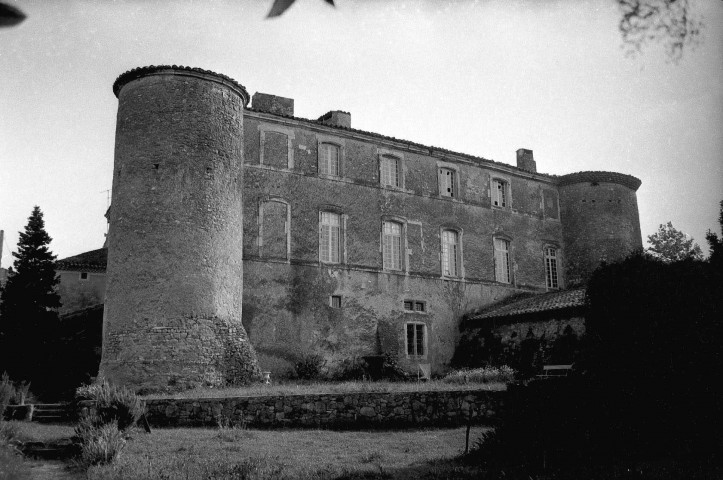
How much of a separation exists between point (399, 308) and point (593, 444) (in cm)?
1521

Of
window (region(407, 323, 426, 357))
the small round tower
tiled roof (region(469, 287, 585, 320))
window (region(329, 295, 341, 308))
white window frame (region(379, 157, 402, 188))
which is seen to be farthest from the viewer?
the small round tower

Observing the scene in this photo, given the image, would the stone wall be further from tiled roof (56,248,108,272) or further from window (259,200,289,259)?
tiled roof (56,248,108,272)

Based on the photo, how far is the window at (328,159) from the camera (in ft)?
80.7

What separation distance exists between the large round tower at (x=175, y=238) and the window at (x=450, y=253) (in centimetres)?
908

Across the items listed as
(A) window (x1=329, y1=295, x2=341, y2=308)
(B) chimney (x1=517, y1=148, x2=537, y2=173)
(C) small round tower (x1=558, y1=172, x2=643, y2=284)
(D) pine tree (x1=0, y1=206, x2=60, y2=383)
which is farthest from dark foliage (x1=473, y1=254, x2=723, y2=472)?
(B) chimney (x1=517, y1=148, x2=537, y2=173)

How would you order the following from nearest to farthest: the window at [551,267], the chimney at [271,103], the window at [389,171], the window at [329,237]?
1. the window at [329,237]
2. the chimney at [271,103]
3. the window at [389,171]
4. the window at [551,267]

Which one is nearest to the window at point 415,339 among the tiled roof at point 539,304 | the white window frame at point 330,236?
the tiled roof at point 539,304

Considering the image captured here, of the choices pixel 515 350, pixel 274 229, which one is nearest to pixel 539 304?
pixel 515 350

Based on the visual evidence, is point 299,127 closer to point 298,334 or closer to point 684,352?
point 298,334

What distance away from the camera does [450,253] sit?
88.7 feet

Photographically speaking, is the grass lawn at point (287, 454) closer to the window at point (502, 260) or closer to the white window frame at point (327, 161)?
the white window frame at point (327, 161)

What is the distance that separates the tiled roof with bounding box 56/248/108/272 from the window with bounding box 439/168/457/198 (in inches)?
544

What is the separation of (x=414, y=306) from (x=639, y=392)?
50.8ft

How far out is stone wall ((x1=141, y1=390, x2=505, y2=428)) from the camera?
48.0ft
